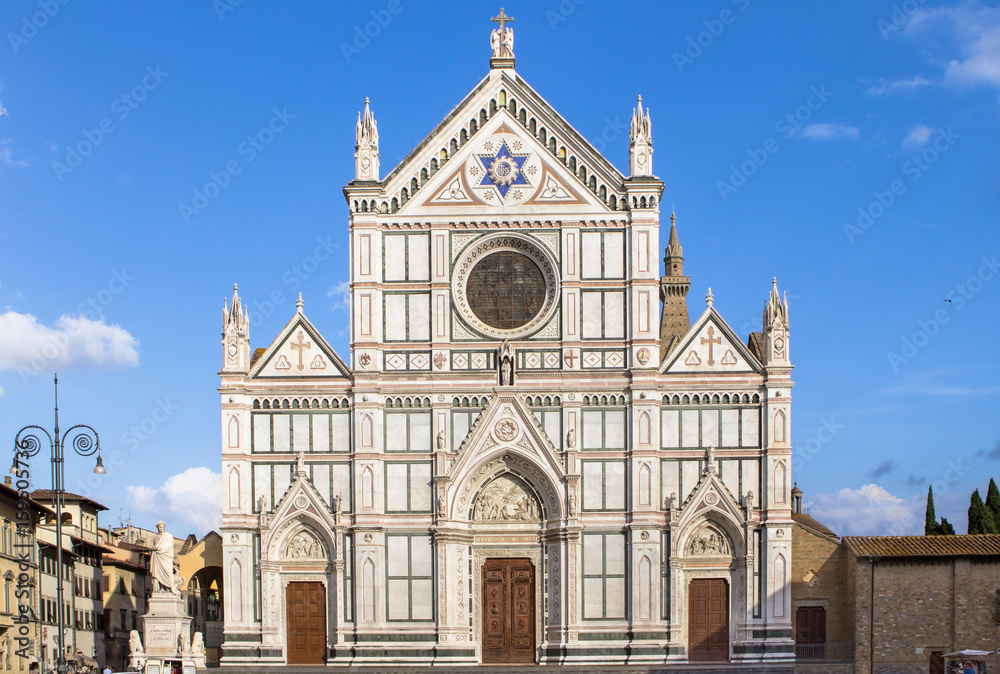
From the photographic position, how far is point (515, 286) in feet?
122

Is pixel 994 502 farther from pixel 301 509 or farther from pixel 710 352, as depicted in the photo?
pixel 301 509

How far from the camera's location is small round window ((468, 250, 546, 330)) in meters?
37.0

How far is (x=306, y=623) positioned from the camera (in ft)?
118

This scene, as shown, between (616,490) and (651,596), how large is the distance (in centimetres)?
322

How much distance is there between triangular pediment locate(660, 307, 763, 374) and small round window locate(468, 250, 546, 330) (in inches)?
174

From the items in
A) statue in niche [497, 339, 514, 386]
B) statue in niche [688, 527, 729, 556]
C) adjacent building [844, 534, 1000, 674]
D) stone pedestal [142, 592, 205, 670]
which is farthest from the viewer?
statue in niche [497, 339, 514, 386]

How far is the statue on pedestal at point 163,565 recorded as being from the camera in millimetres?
33375

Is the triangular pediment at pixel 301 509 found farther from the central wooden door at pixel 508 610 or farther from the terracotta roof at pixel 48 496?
the terracotta roof at pixel 48 496

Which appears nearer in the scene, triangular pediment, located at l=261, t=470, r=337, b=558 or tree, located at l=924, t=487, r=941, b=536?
triangular pediment, located at l=261, t=470, r=337, b=558

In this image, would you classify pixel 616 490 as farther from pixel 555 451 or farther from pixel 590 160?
pixel 590 160

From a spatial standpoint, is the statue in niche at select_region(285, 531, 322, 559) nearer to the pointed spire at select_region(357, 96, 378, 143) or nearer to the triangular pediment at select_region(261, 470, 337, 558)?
the triangular pediment at select_region(261, 470, 337, 558)

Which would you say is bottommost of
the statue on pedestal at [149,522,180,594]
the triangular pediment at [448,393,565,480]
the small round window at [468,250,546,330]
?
the statue on pedestal at [149,522,180,594]

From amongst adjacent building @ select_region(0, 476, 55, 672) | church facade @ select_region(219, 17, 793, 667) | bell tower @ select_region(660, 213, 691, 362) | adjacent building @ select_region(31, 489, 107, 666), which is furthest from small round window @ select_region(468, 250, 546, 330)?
bell tower @ select_region(660, 213, 691, 362)

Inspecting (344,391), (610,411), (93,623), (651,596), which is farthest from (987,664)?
(93,623)
